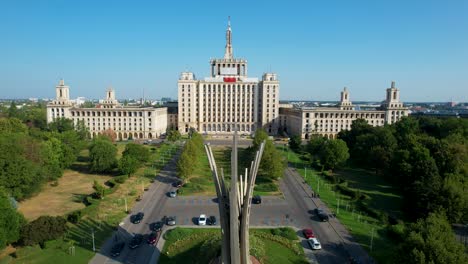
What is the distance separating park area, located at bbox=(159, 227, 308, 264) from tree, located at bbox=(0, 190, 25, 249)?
50.2 feet

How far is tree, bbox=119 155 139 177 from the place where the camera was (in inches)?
2479

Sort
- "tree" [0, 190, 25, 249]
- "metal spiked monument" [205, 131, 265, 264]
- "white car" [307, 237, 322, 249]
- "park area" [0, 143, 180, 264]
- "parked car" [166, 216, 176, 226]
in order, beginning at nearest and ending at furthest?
"metal spiked monument" [205, 131, 265, 264] < "tree" [0, 190, 25, 249] < "park area" [0, 143, 180, 264] < "white car" [307, 237, 322, 249] < "parked car" [166, 216, 176, 226]

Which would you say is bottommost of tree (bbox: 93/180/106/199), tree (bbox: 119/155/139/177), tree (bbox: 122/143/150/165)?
tree (bbox: 93/180/106/199)

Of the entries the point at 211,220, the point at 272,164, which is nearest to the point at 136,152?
the point at 272,164

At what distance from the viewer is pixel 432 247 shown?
83.7ft

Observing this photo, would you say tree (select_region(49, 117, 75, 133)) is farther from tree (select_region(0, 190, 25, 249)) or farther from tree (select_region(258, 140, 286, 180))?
tree (select_region(0, 190, 25, 249))

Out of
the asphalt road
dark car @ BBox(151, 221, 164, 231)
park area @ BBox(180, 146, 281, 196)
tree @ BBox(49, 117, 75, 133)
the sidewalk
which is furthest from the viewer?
tree @ BBox(49, 117, 75, 133)

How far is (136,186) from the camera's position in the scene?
194 ft

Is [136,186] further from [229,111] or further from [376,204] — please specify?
[229,111]

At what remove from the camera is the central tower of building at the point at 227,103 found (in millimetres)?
131250

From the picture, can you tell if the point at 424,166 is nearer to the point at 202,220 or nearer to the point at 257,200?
the point at 257,200

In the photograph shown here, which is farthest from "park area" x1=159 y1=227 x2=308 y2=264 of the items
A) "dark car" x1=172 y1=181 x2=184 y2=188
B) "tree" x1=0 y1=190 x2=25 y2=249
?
"dark car" x1=172 y1=181 x2=184 y2=188

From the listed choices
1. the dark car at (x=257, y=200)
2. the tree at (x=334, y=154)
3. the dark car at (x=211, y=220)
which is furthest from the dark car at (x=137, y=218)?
the tree at (x=334, y=154)

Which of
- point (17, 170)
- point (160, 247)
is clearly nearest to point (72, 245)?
point (160, 247)
